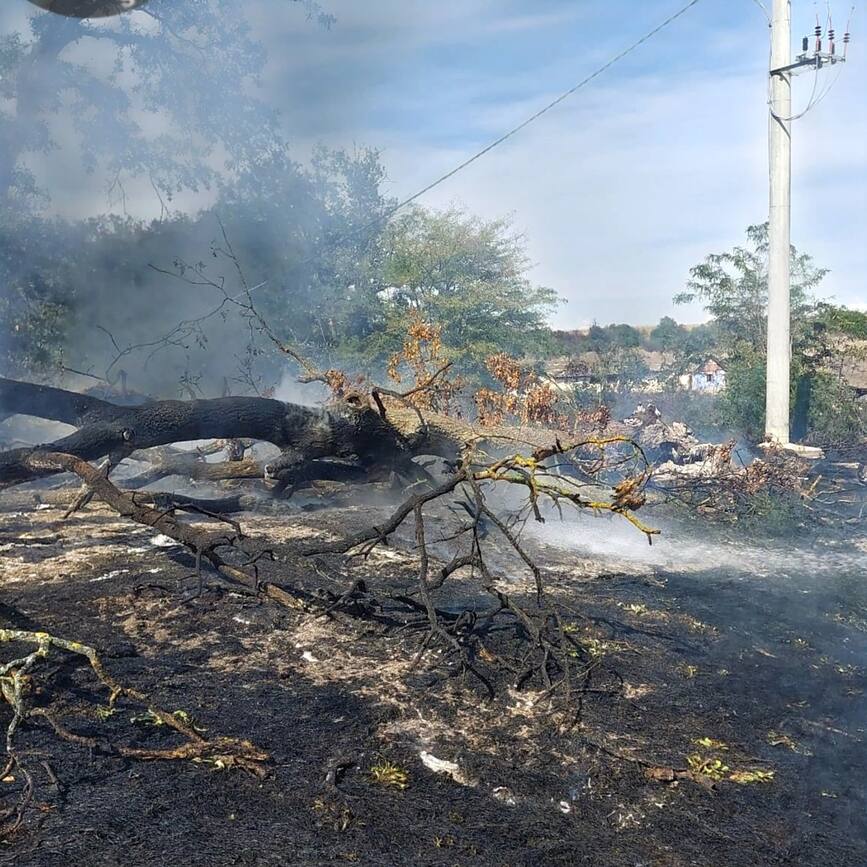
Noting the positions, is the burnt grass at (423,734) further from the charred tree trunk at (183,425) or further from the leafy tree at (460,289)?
the leafy tree at (460,289)

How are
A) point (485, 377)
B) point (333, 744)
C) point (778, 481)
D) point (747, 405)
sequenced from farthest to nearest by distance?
point (485, 377)
point (747, 405)
point (778, 481)
point (333, 744)

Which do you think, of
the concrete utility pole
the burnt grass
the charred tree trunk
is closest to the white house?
the concrete utility pole

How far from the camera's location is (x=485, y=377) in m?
16.6

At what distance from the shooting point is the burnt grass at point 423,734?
2.78 metres

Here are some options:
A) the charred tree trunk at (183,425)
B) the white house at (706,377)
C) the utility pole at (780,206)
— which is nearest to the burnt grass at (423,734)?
the charred tree trunk at (183,425)

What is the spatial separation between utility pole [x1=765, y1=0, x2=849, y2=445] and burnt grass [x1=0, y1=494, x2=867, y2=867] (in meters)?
7.90

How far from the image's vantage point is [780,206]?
1334 cm

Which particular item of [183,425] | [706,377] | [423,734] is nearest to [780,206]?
[706,377]

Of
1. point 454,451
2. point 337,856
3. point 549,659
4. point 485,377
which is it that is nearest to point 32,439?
point 454,451

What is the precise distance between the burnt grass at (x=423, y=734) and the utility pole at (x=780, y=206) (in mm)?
Answer: 7902

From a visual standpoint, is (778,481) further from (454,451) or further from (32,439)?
(32,439)

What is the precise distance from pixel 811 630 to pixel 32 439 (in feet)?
35.4

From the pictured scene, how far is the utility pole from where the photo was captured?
508 inches

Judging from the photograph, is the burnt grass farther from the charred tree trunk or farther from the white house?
the white house
